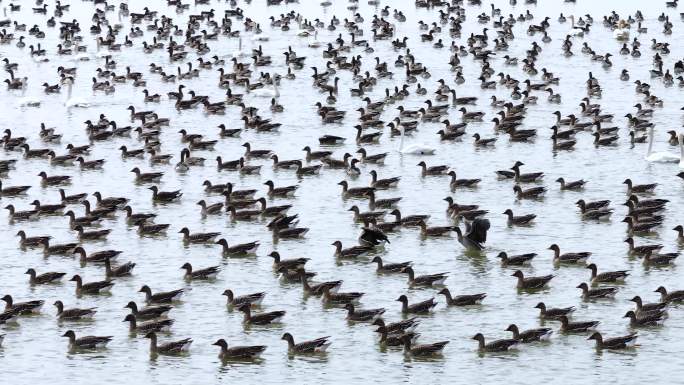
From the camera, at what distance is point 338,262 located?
3331cm

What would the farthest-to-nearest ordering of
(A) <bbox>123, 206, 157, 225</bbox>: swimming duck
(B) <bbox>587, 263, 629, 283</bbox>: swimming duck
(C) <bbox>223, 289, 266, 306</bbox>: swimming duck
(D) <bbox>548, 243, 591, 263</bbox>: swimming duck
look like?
(A) <bbox>123, 206, 157, 225</bbox>: swimming duck → (D) <bbox>548, 243, 591, 263</bbox>: swimming duck → (B) <bbox>587, 263, 629, 283</bbox>: swimming duck → (C) <bbox>223, 289, 266, 306</bbox>: swimming duck

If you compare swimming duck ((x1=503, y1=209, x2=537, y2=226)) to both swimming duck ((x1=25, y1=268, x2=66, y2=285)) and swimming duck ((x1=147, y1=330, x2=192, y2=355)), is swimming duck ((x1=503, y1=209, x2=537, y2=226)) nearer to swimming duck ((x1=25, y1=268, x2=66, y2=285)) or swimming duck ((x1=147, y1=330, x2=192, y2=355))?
swimming duck ((x1=25, y1=268, x2=66, y2=285))

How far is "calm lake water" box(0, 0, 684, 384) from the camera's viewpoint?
2611 cm

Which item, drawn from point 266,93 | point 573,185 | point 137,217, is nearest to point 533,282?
point 573,185

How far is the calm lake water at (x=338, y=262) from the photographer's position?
1028 inches

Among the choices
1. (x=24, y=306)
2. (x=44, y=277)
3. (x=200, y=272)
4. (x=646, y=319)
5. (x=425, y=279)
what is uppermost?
(x=200, y=272)

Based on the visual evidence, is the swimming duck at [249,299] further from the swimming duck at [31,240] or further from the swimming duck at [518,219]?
the swimming duck at [518,219]

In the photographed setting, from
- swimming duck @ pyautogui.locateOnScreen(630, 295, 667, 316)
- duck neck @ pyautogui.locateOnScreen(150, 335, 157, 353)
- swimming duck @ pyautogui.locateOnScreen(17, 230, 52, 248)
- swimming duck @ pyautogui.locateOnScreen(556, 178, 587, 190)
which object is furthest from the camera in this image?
swimming duck @ pyautogui.locateOnScreen(556, 178, 587, 190)

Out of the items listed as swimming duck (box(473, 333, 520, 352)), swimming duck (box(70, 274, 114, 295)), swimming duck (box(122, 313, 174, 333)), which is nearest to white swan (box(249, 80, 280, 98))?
swimming duck (box(70, 274, 114, 295))

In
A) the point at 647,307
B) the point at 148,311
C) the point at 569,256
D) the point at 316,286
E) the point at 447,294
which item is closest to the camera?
the point at 647,307

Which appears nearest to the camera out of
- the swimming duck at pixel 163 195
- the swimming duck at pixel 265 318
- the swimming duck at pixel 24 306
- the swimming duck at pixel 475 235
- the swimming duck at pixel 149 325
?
the swimming duck at pixel 149 325

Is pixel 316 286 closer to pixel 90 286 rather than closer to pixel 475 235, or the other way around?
pixel 90 286

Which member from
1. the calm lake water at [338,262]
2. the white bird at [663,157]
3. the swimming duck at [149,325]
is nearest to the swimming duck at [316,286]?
the calm lake water at [338,262]

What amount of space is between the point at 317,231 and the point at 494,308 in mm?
7962
